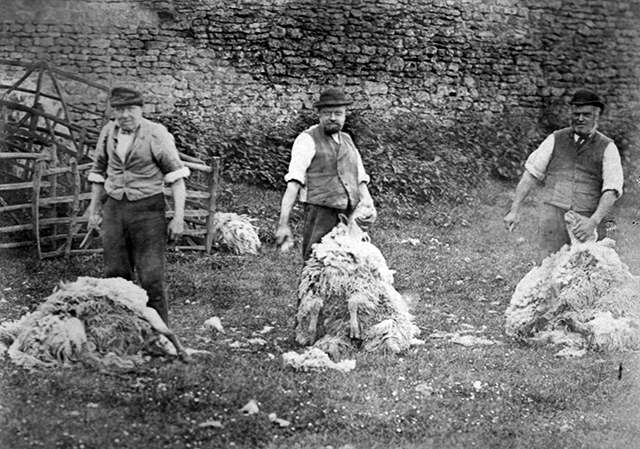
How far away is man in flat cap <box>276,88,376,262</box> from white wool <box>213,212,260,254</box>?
141 centimetres

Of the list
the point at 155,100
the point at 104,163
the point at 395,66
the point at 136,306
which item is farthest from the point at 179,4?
the point at 136,306

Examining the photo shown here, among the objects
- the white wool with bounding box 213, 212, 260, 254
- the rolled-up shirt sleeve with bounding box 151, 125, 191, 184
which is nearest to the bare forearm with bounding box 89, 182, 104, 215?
the rolled-up shirt sleeve with bounding box 151, 125, 191, 184

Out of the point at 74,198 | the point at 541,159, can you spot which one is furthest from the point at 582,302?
the point at 74,198

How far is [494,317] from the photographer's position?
7.90m

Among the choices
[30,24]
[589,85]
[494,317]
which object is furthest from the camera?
[589,85]

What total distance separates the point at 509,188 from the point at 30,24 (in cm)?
593

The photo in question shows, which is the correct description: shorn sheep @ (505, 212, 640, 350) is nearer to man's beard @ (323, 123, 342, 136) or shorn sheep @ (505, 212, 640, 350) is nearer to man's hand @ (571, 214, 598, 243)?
man's hand @ (571, 214, 598, 243)

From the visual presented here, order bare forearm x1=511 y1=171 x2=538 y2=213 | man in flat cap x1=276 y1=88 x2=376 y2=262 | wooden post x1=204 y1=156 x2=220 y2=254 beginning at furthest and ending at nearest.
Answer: wooden post x1=204 y1=156 x2=220 y2=254, bare forearm x1=511 y1=171 x2=538 y2=213, man in flat cap x1=276 y1=88 x2=376 y2=262

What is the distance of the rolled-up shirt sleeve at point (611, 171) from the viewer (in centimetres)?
718

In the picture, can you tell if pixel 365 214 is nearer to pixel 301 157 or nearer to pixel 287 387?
pixel 301 157

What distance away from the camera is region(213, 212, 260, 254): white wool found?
27.7ft

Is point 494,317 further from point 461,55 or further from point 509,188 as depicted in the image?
point 461,55

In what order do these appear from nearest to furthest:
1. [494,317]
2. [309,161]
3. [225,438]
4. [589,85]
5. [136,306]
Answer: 1. [225,438]
2. [136,306]
3. [309,161]
4. [494,317]
5. [589,85]

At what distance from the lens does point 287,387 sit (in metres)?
5.69
